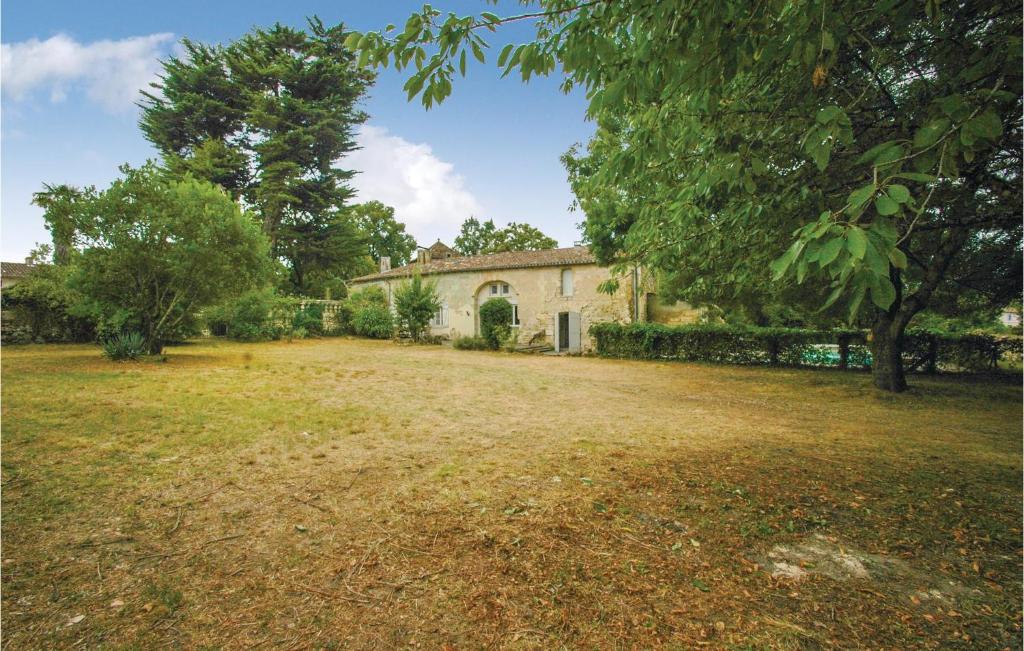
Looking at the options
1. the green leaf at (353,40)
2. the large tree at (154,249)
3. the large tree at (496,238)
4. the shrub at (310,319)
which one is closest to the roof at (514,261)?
the shrub at (310,319)

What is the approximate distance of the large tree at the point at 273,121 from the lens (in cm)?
2542

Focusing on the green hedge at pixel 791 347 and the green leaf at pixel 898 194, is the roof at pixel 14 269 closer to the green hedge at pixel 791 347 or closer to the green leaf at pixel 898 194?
the green hedge at pixel 791 347

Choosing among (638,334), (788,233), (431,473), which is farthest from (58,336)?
(788,233)

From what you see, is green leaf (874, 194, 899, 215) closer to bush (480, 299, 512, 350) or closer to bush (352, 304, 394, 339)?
bush (480, 299, 512, 350)

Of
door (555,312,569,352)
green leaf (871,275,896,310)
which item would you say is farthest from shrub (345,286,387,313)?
green leaf (871,275,896,310)

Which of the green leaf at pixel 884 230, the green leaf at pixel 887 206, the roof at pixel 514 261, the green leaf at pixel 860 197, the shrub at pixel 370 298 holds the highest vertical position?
the roof at pixel 514 261

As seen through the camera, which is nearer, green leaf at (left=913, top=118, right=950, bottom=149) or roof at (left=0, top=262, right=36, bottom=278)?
green leaf at (left=913, top=118, right=950, bottom=149)

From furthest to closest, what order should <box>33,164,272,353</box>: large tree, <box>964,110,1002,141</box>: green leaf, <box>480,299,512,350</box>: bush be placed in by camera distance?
<box>480,299,512,350</box>: bush, <box>33,164,272,353</box>: large tree, <box>964,110,1002,141</box>: green leaf

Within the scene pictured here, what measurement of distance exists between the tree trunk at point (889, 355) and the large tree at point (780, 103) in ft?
15.2

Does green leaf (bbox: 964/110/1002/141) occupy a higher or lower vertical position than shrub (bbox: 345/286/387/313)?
lower

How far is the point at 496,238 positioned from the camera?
45812mm

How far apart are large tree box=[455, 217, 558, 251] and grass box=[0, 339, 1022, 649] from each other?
121ft

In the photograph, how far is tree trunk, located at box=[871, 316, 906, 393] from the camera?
29.4ft

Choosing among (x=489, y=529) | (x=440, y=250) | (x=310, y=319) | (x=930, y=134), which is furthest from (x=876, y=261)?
(x=440, y=250)
